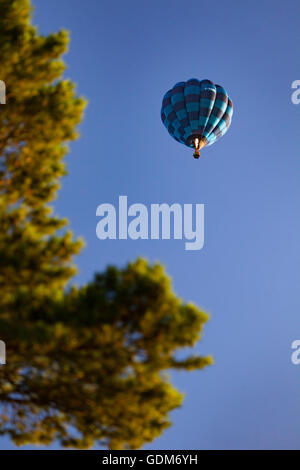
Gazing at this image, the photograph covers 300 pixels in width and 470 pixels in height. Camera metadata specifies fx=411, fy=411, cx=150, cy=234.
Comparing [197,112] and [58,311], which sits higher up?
[197,112]

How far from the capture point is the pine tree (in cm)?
577

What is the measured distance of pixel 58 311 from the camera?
5770 millimetres

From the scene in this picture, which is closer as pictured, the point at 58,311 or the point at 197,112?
the point at 58,311

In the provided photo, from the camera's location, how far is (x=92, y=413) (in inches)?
262

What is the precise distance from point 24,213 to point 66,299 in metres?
2.53

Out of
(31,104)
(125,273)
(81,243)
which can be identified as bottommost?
(125,273)

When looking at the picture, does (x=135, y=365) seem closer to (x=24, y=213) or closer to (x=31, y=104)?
(x=24, y=213)

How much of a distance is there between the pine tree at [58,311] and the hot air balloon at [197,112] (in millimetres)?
14485

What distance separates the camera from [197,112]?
21812 millimetres

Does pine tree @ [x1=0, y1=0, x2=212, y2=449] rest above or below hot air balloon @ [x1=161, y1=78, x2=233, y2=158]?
below

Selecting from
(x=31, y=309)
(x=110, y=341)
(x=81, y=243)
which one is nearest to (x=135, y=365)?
(x=110, y=341)

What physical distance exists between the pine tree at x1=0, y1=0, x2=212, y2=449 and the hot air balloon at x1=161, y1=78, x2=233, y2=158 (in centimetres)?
1449

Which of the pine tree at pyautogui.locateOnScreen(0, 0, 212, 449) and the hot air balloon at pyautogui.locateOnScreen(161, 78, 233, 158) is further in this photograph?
the hot air balloon at pyautogui.locateOnScreen(161, 78, 233, 158)

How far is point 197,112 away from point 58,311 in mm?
18141
